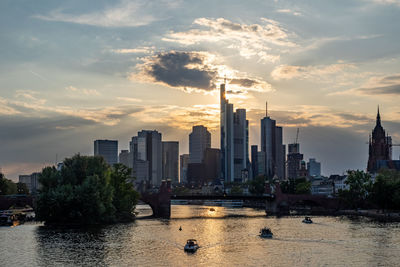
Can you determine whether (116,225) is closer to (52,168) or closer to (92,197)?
(92,197)

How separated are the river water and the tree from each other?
15.5 feet

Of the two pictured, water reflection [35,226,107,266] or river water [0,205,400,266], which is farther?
water reflection [35,226,107,266]

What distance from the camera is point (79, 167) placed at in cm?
15375

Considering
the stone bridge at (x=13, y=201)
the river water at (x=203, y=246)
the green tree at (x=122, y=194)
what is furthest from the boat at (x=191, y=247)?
the stone bridge at (x=13, y=201)

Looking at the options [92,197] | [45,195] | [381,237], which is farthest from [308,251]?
[45,195]

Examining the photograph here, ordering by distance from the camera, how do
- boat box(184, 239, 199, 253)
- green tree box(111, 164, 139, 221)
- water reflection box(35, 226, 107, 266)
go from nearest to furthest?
water reflection box(35, 226, 107, 266), boat box(184, 239, 199, 253), green tree box(111, 164, 139, 221)

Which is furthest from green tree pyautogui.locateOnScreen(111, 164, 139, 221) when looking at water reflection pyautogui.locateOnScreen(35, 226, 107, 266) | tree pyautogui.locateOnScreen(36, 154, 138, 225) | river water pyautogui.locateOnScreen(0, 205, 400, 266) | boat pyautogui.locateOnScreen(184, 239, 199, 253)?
boat pyautogui.locateOnScreen(184, 239, 199, 253)

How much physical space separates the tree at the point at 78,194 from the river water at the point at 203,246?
474 centimetres

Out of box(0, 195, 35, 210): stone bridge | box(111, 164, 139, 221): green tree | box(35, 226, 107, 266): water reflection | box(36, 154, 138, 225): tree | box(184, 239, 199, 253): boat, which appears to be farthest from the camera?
box(0, 195, 35, 210): stone bridge

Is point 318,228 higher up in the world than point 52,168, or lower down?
lower down

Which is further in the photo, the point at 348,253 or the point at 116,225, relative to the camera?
the point at 116,225

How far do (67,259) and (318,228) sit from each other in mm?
75627

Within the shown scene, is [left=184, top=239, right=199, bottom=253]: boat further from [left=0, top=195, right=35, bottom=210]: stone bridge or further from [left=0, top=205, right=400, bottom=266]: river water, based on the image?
[left=0, top=195, right=35, bottom=210]: stone bridge

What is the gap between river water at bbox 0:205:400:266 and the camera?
95250 millimetres
